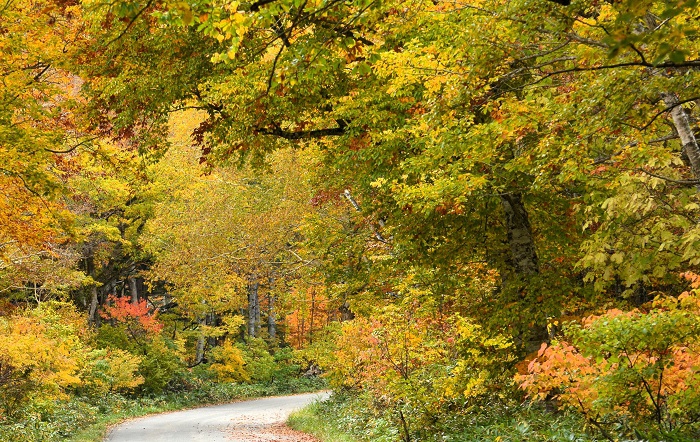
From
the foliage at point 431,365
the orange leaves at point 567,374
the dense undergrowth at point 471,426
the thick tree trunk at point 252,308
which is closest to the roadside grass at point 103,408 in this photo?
the thick tree trunk at point 252,308

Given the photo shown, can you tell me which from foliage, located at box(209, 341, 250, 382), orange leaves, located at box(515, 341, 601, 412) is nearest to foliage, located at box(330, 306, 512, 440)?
orange leaves, located at box(515, 341, 601, 412)

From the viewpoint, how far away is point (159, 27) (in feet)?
30.0

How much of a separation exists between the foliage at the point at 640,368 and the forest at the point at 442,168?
0.03 m

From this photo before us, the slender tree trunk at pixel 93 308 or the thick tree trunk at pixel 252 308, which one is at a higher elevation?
the slender tree trunk at pixel 93 308

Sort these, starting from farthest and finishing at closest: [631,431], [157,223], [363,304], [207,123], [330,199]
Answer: [157,223]
[330,199]
[363,304]
[207,123]
[631,431]

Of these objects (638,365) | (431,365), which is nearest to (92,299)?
(431,365)

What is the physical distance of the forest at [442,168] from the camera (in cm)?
585

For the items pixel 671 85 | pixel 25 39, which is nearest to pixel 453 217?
pixel 671 85

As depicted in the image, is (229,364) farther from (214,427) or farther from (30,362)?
(30,362)

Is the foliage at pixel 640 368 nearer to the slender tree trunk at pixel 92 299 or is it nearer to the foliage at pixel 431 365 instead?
the foliage at pixel 431 365

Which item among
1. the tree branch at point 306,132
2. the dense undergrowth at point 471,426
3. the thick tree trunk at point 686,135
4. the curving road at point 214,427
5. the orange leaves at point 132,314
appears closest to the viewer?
the thick tree trunk at point 686,135

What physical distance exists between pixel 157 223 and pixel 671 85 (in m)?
23.9

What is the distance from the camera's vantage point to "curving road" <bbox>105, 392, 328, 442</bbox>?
1539 cm

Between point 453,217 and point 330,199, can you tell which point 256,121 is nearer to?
point 453,217
